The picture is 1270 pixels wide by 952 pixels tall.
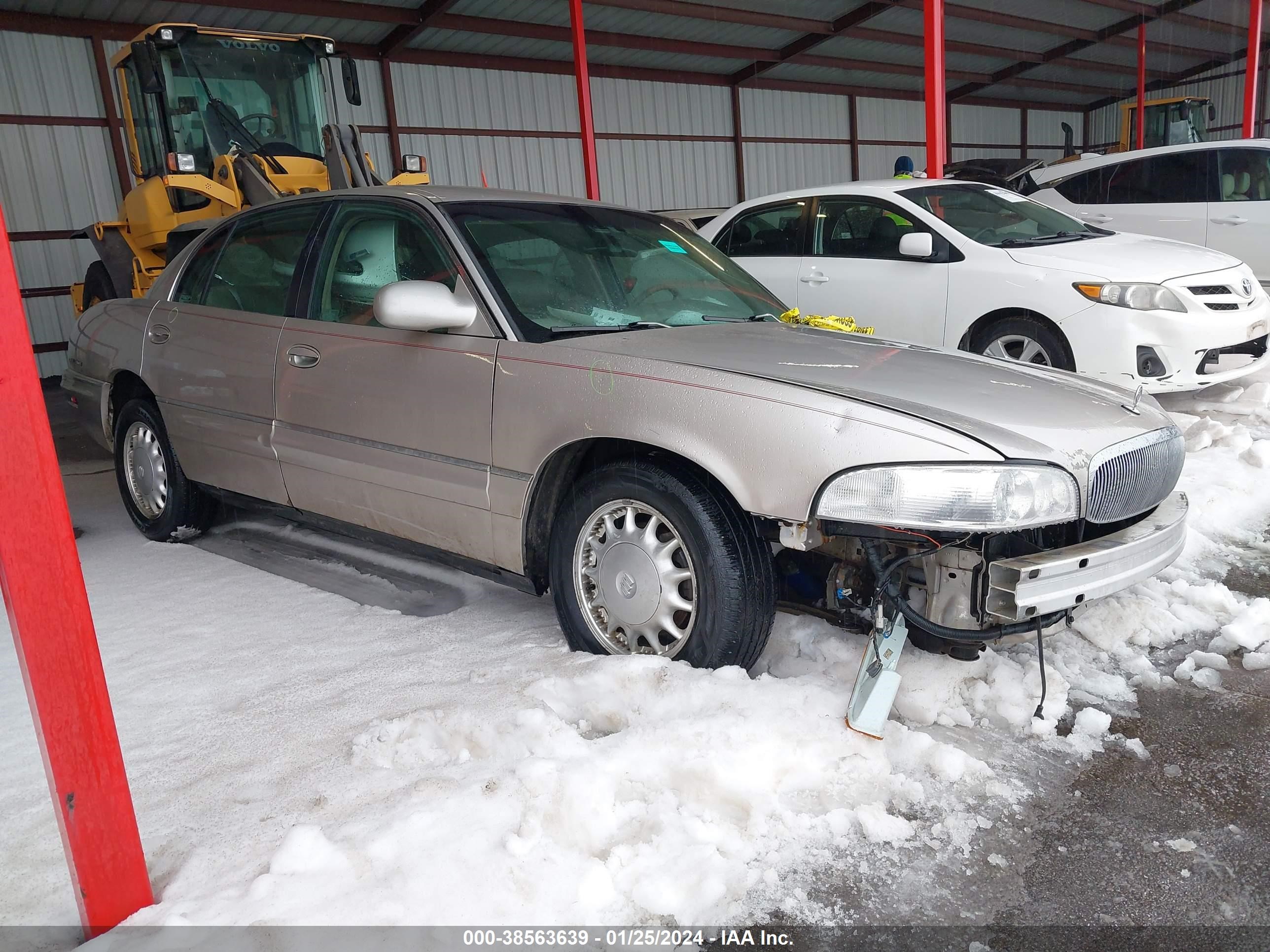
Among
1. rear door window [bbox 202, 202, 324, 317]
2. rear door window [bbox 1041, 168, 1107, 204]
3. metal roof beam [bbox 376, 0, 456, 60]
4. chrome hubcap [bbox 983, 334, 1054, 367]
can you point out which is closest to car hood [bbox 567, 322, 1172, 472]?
rear door window [bbox 202, 202, 324, 317]

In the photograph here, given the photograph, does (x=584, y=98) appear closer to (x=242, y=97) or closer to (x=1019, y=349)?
(x=242, y=97)

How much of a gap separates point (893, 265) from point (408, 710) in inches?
181

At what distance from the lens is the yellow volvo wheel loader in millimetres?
8320

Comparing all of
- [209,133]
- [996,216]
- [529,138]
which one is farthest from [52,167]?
[996,216]

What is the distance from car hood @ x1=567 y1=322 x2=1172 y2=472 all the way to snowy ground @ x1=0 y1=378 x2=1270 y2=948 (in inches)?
29.2

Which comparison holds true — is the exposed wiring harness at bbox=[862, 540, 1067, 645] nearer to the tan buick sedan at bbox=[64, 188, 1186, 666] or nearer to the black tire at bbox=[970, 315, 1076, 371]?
the tan buick sedan at bbox=[64, 188, 1186, 666]

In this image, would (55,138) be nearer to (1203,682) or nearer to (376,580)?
(376,580)

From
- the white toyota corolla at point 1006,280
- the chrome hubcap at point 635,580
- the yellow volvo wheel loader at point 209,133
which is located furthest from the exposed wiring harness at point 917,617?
the yellow volvo wheel loader at point 209,133

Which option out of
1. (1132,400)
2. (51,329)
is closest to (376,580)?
(1132,400)

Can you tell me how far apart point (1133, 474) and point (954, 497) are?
652mm

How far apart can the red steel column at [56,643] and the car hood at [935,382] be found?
1.52 metres

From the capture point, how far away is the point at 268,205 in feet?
13.3

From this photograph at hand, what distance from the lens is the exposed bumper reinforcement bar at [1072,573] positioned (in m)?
2.40

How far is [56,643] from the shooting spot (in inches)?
69.0
